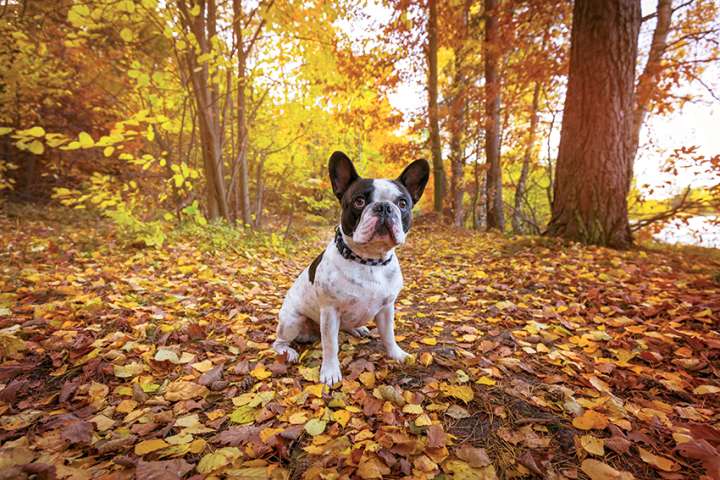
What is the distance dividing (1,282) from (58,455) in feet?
11.5

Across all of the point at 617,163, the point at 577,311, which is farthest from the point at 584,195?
the point at 577,311

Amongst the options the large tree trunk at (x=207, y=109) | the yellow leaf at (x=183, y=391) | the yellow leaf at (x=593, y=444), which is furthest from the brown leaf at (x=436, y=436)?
the large tree trunk at (x=207, y=109)

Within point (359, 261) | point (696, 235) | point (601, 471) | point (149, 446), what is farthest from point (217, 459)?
point (696, 235)

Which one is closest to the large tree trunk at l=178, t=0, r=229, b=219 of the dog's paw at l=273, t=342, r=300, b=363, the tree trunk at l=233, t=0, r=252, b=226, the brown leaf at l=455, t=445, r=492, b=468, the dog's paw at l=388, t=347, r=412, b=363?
the tree trunk at l=233, t=0, r=252, b=226

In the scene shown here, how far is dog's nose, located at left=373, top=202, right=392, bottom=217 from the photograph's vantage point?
224 centimetres

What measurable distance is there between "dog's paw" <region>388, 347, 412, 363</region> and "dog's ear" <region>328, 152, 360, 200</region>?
142 cm

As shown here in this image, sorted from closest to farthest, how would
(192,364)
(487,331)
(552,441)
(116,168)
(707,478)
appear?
(707,478), (552,441), (192,364), (487,331), (116,168)

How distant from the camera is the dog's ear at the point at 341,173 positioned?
2545 millimetres

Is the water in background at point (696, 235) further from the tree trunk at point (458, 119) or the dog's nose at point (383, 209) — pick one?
the dog's nose at point (383, 209)

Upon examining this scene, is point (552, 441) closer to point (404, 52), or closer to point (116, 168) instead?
point (404, 52)

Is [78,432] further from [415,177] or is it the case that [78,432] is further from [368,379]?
[415,177]

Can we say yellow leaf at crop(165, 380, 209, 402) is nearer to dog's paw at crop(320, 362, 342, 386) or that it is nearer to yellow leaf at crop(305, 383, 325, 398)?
yellow leaf at crop(305, 383, 325, 398)

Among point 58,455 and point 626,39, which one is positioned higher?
point 626,39

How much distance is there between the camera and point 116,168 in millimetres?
11977
